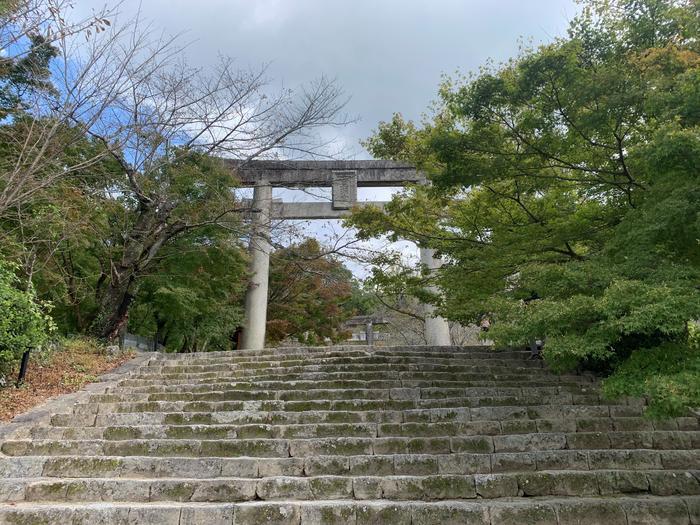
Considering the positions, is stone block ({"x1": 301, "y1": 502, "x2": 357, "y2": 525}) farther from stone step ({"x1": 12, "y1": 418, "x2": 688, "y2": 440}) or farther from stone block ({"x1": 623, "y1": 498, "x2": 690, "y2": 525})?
stone block ({"x1": 623, "y1": 498, "x2": 690, "y2": 525})

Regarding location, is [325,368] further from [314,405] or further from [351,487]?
[351,487]

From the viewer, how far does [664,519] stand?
379 cm

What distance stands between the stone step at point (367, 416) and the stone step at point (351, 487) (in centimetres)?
141

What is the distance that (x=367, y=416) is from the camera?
583cm

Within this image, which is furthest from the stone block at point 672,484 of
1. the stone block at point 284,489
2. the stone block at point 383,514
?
the stone block at point 284,489

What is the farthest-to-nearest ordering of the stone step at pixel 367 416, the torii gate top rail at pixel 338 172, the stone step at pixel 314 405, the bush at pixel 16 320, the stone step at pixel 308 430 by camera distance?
the torii gate top rail at pixel 338 172 < the stone step at pixel 314 405 < the bush at pixel 16 320 < the stone step at pixel 367 416 < the stone step at pixel 308 430

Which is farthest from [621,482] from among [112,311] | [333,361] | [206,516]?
[112,311]

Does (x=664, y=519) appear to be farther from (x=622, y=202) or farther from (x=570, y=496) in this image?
(x=622, y=202)

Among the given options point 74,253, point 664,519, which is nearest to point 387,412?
point 664,519

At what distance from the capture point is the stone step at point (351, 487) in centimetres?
412

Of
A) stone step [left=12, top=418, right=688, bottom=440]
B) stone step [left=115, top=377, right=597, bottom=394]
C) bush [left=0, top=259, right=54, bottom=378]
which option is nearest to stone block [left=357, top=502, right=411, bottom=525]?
stone step [left=12, top=418, right=688, bottom=440]

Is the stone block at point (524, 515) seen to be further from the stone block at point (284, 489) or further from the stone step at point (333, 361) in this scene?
the stone step at point (333, 361)

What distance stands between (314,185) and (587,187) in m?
10.4

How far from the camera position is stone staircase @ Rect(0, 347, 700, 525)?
3818 mm
